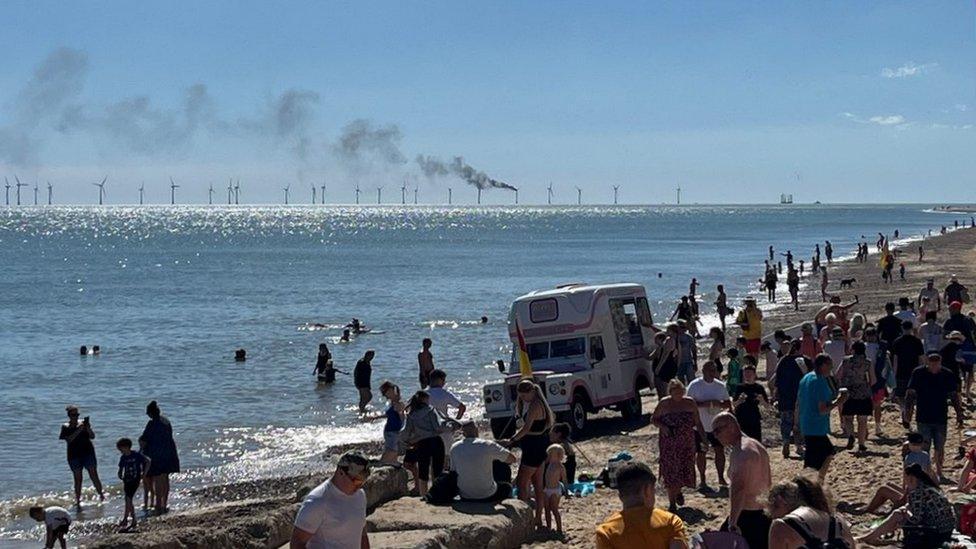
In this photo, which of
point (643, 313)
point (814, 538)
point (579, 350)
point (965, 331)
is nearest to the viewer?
point (814, 538)

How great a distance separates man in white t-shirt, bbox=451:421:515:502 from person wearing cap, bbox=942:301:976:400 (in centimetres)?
871

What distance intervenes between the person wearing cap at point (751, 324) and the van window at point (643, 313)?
2.99m

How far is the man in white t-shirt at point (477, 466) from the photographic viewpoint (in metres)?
11.7

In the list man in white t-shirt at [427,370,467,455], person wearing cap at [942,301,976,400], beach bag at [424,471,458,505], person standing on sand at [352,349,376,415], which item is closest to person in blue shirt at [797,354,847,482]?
beach bag at [424,471,458,505]

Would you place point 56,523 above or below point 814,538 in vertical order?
below

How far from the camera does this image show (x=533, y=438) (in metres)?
12.2

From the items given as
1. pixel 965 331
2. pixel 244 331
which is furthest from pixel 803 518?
pixel 244 331

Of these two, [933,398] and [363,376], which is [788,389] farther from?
[363,376]

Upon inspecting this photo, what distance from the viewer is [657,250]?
392ft

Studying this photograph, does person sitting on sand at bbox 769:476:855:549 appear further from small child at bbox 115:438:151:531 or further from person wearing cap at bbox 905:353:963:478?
small child at bbox 115:438:151:531

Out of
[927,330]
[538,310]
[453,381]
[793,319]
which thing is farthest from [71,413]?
[793,319]

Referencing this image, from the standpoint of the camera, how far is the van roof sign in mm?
19750

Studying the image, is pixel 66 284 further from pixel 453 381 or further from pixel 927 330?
pixel 927 330

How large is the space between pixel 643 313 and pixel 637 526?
14.6 m
